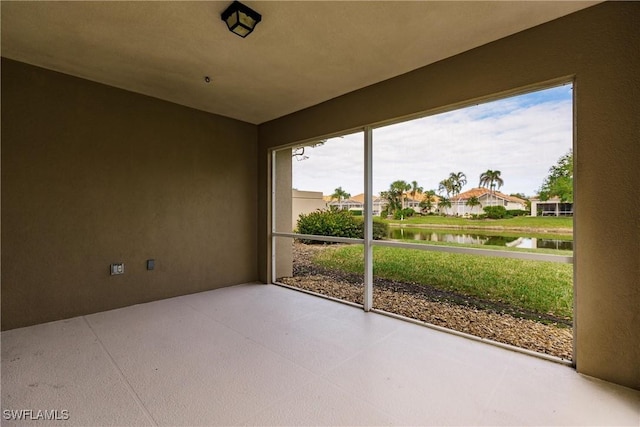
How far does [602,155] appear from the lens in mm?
1916

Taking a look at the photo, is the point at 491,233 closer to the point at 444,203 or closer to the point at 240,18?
the point at 444,203

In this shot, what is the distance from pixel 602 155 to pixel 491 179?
755mm

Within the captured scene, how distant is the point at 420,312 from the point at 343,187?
1.79 meters

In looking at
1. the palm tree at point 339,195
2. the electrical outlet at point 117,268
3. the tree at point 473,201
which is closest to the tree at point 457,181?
the tree at point 473,201

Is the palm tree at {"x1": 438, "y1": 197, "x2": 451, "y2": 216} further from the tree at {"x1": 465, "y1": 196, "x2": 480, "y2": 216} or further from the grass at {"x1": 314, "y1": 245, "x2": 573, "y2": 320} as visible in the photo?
the grass at {"x1": 314, "y1": 245, "x2": 573, "y2": 320}

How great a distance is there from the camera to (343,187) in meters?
3.79

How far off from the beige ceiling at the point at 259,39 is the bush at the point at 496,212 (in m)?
1.41

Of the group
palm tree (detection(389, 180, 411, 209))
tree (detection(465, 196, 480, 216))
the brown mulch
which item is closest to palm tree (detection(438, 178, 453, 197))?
tree (detection(465, 196, 480, 216))

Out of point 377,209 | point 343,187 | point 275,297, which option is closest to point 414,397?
point 377,209

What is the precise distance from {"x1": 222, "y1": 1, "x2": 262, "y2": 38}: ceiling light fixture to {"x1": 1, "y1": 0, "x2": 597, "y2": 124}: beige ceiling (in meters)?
0.05

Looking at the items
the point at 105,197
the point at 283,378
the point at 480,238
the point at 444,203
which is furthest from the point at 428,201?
the point at 105,197

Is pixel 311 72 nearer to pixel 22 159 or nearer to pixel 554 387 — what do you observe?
pixel 22 159

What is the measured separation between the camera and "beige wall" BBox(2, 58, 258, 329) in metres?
2.69

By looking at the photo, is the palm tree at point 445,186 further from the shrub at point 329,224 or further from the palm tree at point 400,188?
the shrub at point 329,224
